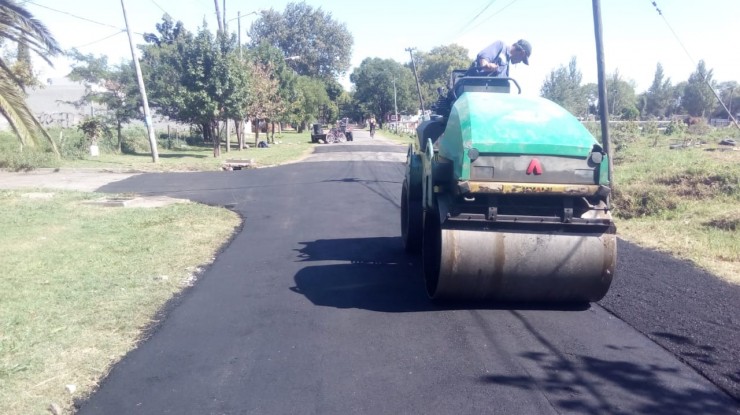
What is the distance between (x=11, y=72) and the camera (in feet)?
38.0

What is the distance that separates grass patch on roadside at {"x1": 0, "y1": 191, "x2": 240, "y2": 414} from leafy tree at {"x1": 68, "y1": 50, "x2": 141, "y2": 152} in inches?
713

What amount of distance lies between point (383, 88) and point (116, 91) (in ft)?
207

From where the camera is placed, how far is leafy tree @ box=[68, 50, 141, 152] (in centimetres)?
3117

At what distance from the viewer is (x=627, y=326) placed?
6066 millimetres

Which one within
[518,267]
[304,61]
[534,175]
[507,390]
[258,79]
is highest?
[304,61]

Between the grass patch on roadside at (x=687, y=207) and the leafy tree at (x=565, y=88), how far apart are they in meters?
13.8

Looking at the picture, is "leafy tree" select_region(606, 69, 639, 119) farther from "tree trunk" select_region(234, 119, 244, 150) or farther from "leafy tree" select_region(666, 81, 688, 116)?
"tree trunk" select_region(234, 119, 244, 150)

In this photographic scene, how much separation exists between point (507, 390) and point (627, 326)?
2.05 meters

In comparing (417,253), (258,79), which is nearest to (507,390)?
(417,253)

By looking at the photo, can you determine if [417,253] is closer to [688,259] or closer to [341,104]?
[688,259]

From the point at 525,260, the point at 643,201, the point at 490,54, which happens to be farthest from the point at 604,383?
the point at 643,201

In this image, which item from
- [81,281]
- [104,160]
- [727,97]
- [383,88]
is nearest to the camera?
[81,281]

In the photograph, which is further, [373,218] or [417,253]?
[373,218]

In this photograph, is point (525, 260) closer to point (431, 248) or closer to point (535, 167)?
point (535, 167)
